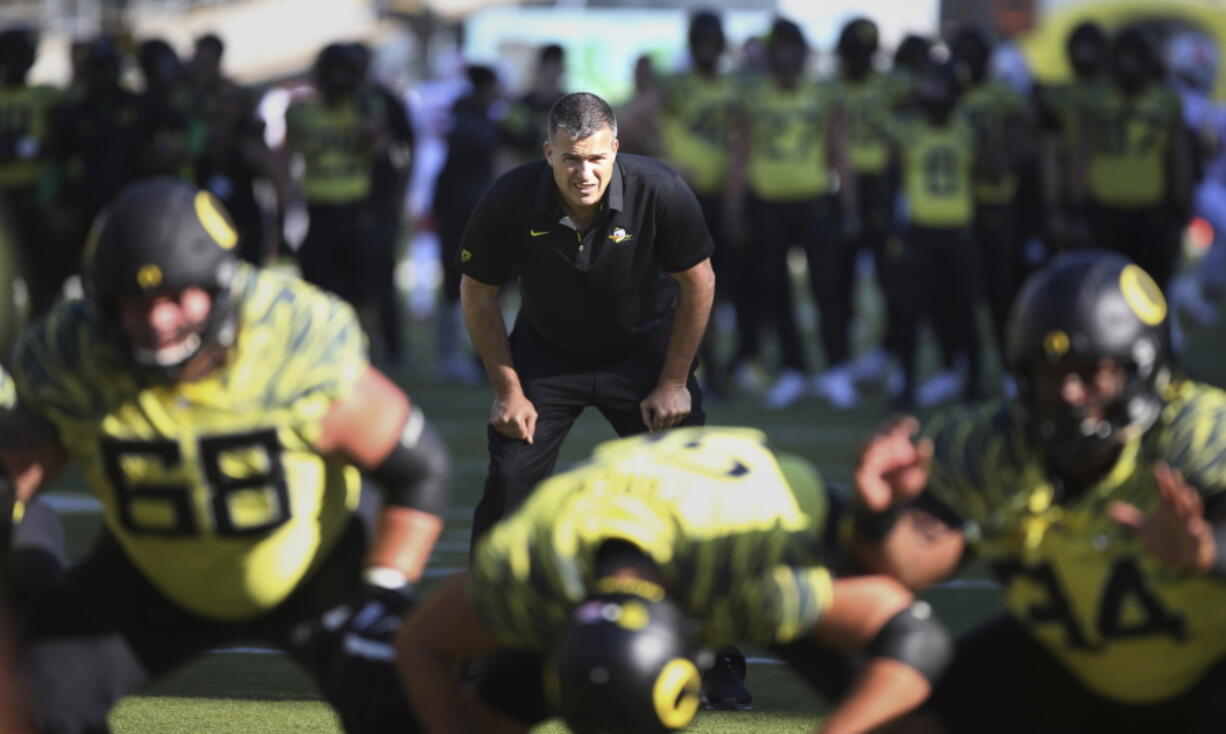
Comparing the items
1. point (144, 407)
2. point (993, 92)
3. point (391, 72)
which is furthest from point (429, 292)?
point (144, 407)

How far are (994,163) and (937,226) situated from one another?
1.49ft

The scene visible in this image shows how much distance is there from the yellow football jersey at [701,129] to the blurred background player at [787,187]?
79 millimetres

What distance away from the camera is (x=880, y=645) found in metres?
4.12

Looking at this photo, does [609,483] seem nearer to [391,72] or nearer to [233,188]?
[233,188]

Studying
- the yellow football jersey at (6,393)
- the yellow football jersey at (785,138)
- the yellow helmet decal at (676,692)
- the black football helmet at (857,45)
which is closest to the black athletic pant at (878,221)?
the yellow football jersey at (785,138)

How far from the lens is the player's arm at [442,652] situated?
4.25 meters

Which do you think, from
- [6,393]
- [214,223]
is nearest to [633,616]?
[214,223]

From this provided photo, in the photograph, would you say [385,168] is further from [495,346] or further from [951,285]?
[495,346]

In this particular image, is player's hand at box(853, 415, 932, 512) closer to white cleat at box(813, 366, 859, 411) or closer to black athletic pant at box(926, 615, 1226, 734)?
black athletic pant at box(926, 615, 1226, 734)

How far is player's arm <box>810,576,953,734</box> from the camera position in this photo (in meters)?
4.05

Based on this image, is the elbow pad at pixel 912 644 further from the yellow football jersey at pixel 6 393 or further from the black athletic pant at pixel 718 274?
the black athletic pant at pixel 718 274

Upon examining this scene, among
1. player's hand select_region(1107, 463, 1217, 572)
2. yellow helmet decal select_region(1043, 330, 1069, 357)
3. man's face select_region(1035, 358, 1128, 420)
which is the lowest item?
player's hand select_region(1107, 463, 1217, 572)

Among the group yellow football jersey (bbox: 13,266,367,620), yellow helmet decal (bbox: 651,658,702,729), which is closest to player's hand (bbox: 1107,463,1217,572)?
yellow helmet decal (bbox: 651,658,702,729)

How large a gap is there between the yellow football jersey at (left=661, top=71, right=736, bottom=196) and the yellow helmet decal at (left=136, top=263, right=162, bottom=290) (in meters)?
7.42
